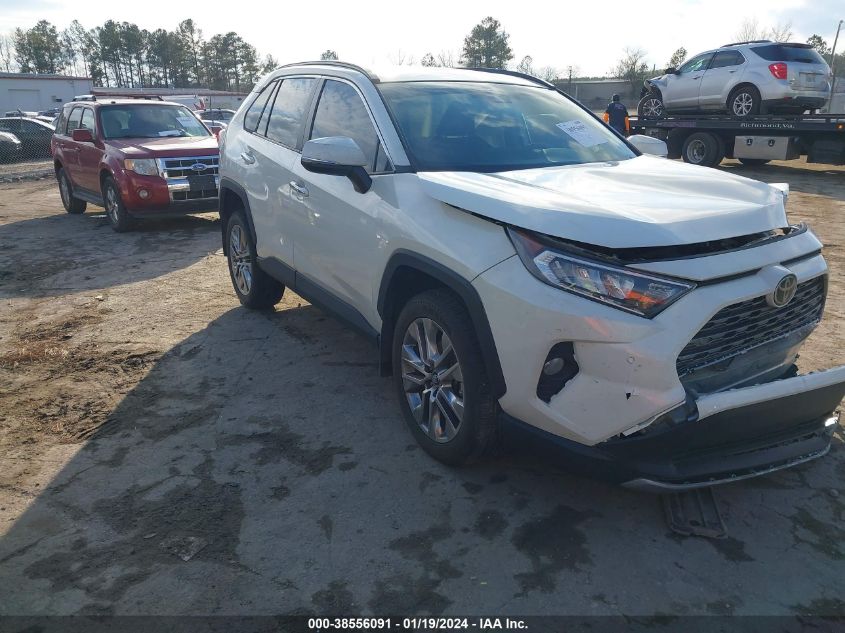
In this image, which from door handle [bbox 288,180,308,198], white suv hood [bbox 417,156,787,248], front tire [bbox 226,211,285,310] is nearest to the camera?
white suv hood [bbox 417,156,787,248]

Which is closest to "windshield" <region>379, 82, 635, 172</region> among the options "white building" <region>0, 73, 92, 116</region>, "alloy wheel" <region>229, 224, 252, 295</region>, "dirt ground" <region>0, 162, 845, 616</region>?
"dirt ground" <region>0, 162, 845, 616</region>

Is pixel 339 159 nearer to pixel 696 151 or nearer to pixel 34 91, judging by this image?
pixel 696 151

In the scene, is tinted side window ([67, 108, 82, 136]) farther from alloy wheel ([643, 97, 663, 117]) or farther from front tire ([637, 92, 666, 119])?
alloy wheel ([643, 97, 663, 117])

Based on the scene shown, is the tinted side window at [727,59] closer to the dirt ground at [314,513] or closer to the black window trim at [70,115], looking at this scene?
the dirt ground at [314,513]

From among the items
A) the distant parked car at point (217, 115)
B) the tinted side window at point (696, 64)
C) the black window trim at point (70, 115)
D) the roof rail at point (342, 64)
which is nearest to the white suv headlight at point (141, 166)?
the black window trim at point (70, 115)

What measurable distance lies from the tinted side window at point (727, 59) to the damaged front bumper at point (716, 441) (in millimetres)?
14247

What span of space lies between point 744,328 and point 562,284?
77cm

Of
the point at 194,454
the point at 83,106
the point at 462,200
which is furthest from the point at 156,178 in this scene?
the point at 462,200

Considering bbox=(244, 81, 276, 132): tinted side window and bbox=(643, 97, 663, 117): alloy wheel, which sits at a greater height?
bbox=(244, 81, 276, 132): tinted side window

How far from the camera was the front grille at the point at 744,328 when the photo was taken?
Result: 2602 millimetres

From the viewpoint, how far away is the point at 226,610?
8.35ft

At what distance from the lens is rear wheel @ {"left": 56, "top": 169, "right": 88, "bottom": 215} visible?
12.0 m

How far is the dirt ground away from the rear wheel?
785cm

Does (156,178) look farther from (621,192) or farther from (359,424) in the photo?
(621,192)
